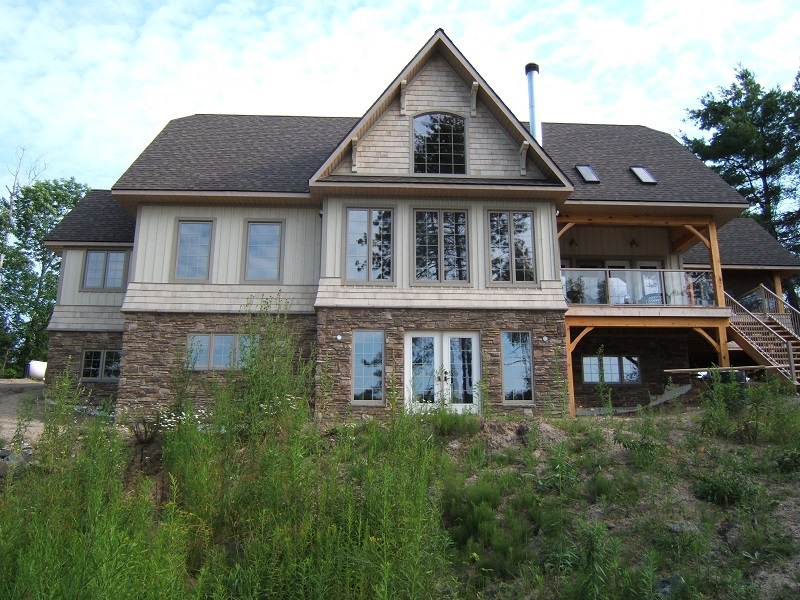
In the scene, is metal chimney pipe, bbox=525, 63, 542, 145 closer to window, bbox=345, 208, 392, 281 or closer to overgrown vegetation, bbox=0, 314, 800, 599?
window, bbox=345, 208, 392, 281

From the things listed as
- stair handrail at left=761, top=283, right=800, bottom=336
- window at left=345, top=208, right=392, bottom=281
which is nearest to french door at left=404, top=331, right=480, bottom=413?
window at left=345, top=208, right=392, bottom=281

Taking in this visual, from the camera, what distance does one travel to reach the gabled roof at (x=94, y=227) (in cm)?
1723

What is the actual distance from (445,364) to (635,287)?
5653 millimetres

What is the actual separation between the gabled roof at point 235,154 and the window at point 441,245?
10.0 feet

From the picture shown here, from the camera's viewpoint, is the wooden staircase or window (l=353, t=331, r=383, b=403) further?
the wooden staircase

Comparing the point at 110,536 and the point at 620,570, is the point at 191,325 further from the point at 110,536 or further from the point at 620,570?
the point at 620,570

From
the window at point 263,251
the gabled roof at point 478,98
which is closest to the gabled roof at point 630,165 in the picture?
the gabled roof at point 478,98

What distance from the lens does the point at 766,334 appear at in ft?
56.1

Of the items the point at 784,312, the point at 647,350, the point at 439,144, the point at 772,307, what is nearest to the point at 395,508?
the point at 439,144

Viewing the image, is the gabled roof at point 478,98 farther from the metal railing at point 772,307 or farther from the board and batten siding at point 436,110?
the metal railing at point 772,307

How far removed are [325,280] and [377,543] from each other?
9222 mm

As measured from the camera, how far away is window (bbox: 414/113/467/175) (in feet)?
50.0

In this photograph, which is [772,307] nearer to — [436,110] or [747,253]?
[747,253]

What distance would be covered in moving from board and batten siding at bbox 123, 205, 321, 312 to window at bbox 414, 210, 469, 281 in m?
2.53
